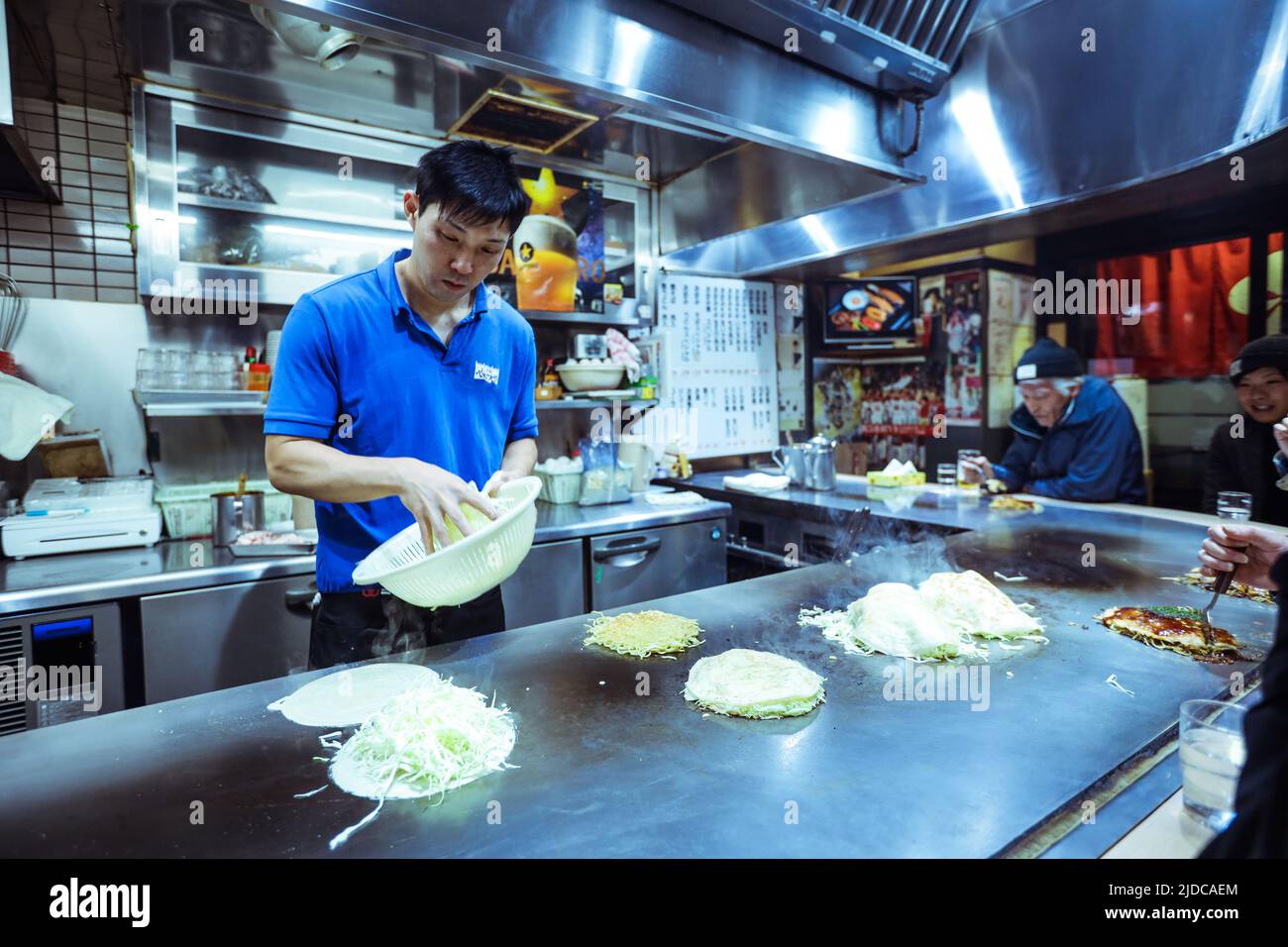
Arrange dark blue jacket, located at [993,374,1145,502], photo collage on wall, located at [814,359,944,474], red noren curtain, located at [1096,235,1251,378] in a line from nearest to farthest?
dark blue jacket, located at [993,374,1145,502] → red noren curtain, located at [1096,235,1251,378] → photo collage on wall, located at [814,359,944,474]

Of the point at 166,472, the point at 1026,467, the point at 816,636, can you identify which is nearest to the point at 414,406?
the point at 816,636

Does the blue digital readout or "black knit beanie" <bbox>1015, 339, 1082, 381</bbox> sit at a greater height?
"black knit beanie" <bbox>1015, 339, 1082, 381</bbox>

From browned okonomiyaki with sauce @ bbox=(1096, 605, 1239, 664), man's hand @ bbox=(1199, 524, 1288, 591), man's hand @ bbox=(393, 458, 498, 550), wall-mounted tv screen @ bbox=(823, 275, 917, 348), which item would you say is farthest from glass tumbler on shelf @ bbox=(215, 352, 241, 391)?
wall-mounted tv screen @ bbox=(823, 275, 917, 348)

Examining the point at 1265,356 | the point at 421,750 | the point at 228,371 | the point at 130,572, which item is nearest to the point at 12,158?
the point at 228,371

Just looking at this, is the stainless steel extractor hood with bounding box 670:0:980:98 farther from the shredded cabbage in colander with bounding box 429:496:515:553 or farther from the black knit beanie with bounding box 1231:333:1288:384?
the black knit beanie with bounding box 1231:333:1288:384

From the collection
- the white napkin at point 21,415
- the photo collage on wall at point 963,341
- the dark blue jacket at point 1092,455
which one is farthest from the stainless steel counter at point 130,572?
the photo collage on wall at point 963,341

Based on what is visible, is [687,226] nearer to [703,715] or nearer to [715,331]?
[715,331]

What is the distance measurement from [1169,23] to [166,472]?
Result: 15.3 ft

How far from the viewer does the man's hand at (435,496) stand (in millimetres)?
1418

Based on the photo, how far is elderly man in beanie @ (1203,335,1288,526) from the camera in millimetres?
3115

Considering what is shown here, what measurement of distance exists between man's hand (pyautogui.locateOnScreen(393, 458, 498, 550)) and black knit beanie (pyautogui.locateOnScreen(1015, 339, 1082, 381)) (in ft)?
12.0

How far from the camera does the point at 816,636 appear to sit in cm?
171

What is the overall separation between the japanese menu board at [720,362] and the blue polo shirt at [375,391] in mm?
2837
